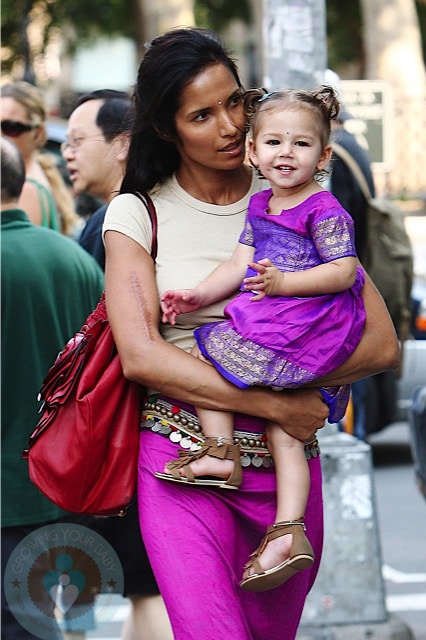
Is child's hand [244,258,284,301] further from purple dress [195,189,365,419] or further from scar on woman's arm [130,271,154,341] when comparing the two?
scar on woman's arm [130,271,154,341]

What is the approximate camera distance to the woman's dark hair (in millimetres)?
3193

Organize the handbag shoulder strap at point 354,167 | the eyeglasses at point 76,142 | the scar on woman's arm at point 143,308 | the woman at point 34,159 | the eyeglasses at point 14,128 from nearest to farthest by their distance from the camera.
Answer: the scar on woman's arm at point 143,308
the eyeglasses at point 76,142
the woman at point 34,159
the handbag shoulder strap at point 354,167
the eyeglasses at point 14,128

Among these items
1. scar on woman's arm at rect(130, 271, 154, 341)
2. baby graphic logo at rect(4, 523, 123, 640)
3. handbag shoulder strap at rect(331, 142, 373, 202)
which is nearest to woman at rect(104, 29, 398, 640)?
scar on woman's arm at rect(130, 271, 154, 341)

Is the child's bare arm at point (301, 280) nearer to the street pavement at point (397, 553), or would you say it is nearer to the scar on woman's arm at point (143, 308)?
the scar on woman's arm at point (143, 308)

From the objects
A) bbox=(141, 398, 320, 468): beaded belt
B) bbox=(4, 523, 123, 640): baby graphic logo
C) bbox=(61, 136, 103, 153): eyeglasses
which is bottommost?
bbox=(4, 523, 123, 640): baby graphic logo

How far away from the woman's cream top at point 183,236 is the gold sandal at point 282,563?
1.61 ft

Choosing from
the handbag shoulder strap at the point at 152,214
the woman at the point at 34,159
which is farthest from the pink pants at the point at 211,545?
the woman at the point at 34,159

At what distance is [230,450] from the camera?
9.99 ft

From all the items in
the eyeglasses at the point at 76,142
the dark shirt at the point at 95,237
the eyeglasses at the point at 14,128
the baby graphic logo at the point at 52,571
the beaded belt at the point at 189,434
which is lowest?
the baby graphic logo at the point at 52,571

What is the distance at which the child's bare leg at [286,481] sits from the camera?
3.03 metres

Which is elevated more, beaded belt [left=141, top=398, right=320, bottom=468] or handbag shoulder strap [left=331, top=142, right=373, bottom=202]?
handbag shoulder strap [left=331, top=142, right=373, bottom=202]

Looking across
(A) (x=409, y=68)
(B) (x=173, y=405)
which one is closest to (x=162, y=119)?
(B) (x=173, y=405)

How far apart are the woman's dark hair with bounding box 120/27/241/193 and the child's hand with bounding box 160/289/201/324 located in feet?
1.17

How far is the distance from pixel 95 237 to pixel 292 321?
77.5 inches
